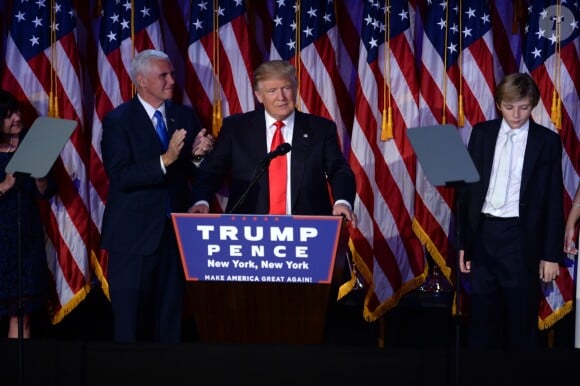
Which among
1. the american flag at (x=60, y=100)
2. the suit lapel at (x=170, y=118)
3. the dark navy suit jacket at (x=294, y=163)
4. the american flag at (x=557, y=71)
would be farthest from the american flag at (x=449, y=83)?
the american flag at (x=60, y=100)

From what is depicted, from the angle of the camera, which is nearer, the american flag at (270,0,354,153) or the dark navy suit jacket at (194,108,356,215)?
the dark navy suit jacket at (194,108,356,215)

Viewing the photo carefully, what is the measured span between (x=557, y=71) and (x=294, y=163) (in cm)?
182

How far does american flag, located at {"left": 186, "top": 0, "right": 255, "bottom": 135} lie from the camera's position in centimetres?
505

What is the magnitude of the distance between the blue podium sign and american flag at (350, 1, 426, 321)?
179 centimetres

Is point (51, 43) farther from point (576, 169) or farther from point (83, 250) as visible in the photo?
point (576, 169)

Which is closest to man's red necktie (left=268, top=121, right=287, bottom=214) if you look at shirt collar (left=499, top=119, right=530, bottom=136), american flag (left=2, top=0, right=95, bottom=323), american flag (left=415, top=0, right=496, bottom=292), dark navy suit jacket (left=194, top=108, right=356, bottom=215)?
dark navy suit jacket (left=194, top=108, right=356, bottom=215)

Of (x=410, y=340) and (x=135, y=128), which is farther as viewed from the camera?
(x=410, y=340)

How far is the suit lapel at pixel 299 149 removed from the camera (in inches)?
156

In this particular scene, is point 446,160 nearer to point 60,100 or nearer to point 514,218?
A: point 514,218

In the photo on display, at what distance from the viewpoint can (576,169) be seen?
196 inches

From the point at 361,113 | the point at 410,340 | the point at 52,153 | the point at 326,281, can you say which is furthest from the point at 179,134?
the point at 410,340

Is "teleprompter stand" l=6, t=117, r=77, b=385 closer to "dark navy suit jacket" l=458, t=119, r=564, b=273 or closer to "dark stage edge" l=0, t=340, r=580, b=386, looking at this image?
"dark stage edge" l=0, t=340, r=580, b=386

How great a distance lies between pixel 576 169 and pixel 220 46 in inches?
84.3

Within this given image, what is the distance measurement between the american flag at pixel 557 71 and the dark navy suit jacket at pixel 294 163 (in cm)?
146
